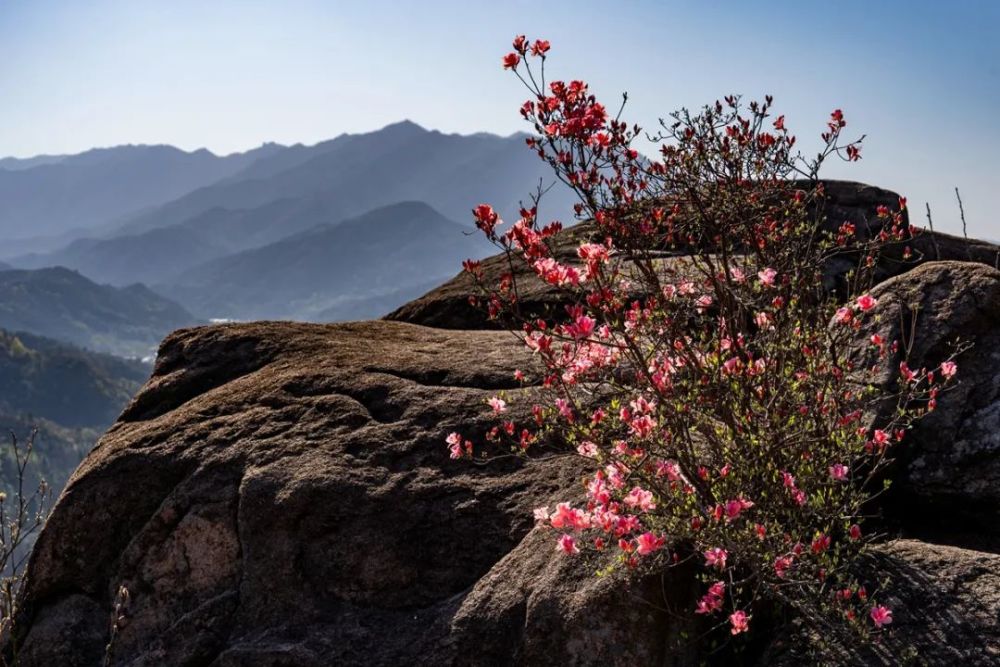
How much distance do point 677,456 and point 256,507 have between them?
13.0 feet

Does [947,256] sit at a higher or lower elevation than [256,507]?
higher

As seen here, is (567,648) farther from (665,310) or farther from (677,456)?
(665,310)

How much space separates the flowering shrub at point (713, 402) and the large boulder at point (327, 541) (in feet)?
2.03

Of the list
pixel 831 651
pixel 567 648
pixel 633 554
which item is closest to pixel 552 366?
pixel 633 554

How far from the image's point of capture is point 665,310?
613 cm

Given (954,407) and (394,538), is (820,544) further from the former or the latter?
(394,538)

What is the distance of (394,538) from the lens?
7191mm

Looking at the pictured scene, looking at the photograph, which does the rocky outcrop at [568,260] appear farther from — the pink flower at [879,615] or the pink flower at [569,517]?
the pink flower at [879,615]

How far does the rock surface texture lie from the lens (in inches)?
230

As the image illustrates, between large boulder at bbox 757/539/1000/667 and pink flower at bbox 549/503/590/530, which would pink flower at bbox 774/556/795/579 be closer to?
large boulder at bbox 757/539/1000/667

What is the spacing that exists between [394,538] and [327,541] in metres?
0.62

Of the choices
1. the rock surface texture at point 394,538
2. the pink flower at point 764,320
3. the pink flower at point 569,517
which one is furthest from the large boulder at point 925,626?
the pink flower at point 764,320

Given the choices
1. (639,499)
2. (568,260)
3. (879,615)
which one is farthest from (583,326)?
(568,260)

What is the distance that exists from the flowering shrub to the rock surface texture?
339 millimetres
